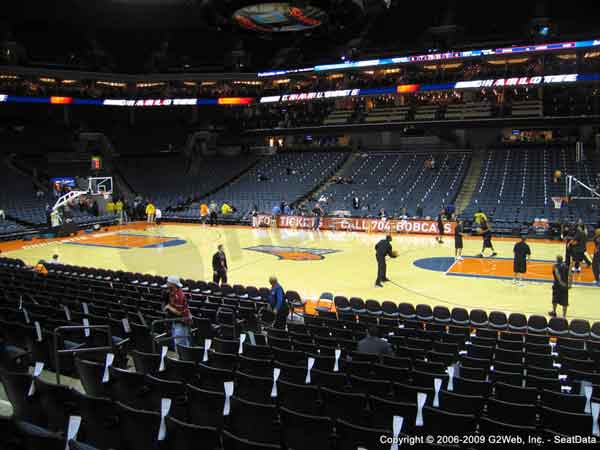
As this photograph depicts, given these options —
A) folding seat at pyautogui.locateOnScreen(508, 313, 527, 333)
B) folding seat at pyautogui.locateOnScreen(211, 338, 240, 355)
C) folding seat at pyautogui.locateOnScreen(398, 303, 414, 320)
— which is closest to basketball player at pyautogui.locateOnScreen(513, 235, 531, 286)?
folding seat at pyautogui.locateOnScreen(508, 313, 527, 333)

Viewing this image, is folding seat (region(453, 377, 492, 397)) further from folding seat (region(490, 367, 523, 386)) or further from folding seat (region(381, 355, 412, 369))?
folding seat (region(381, 355, 412, 369))

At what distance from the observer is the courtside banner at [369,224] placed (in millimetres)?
27562

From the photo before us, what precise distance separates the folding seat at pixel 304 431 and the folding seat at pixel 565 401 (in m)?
2.69

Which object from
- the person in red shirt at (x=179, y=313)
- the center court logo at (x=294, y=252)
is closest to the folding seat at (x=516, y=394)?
the person in red shirt at (x=179, y=313)

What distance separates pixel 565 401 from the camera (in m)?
5.61

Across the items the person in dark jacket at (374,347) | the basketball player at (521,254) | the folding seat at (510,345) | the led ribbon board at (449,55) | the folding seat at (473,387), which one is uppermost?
the led ribbon board at (449,55)

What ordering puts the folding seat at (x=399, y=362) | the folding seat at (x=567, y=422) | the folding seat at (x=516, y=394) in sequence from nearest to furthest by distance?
the folding seat at (x=567, y=422)
the folding seat at (x=516, y=394)
the folding seat at (x=399, y=362)

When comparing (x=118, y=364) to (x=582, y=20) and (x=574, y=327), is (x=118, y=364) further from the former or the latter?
(x=582, y=20)

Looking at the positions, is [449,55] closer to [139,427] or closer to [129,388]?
[129,388]

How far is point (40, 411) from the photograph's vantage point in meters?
5.19

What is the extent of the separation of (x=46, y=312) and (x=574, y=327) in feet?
33.0

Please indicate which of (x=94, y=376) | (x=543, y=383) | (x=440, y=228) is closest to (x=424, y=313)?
(x=543, y=383)

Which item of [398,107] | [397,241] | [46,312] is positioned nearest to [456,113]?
[398,107]

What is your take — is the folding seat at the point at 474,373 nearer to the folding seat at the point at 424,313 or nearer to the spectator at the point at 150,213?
the folding seat at the point at 424,313
